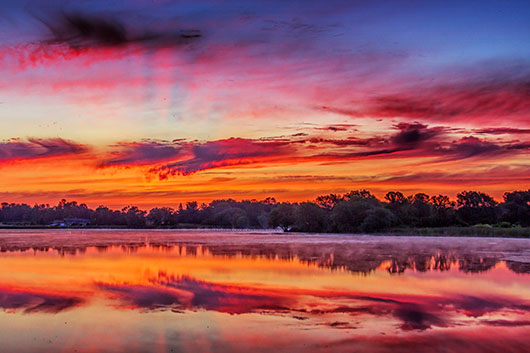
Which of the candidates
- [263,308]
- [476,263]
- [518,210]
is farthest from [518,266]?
[518,210]

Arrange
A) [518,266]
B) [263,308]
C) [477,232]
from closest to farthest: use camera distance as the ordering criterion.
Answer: [263,308] → [518,266] → [477,232]

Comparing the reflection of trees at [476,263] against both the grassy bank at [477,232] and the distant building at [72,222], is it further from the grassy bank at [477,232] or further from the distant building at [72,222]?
the distant building at [72,222]

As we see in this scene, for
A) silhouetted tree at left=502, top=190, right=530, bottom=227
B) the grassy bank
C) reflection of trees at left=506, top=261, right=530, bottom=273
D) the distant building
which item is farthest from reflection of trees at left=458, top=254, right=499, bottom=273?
the distant building

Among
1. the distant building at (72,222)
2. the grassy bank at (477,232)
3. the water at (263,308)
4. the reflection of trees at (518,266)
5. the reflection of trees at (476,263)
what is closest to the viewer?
the water at (263,308)

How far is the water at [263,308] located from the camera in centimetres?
1132

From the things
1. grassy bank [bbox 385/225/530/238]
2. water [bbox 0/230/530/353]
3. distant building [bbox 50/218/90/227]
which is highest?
distant building [bbox 50/218/90/227]

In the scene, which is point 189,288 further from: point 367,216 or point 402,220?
point 402,220

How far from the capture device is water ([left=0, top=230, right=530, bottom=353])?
11320 mm

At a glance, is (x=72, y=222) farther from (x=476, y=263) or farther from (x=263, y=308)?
(x=263, y=308)

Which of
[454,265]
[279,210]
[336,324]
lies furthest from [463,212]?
[336,324]

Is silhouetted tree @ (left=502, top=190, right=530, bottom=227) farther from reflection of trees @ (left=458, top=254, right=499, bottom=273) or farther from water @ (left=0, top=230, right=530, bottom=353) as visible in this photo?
water @ (left=0, top=230, right=530, bottom=353)

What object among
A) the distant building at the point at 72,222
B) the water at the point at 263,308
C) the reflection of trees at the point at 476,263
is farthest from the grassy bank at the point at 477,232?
the distant building at the point at 72,222

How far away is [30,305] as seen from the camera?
Result: 15.6m

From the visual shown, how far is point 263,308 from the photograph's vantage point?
602 inches
